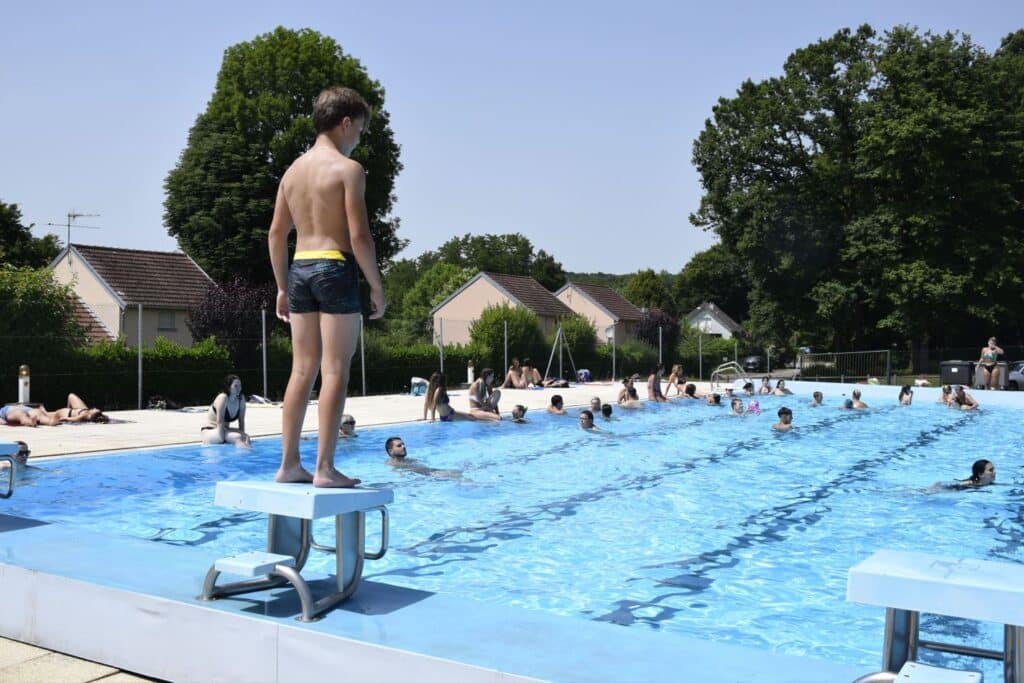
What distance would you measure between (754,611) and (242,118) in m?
39.4

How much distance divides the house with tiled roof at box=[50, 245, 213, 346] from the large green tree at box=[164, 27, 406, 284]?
2316 millimetres

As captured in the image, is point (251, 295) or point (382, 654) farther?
point (251, 295)

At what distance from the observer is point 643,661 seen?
3.50m

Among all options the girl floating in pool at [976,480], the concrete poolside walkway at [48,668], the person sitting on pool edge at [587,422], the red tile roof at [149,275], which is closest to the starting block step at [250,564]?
the concrete poolside walkway at [48,668]

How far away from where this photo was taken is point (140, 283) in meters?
37.5

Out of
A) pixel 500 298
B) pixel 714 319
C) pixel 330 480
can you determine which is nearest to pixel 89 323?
pixel 330 480

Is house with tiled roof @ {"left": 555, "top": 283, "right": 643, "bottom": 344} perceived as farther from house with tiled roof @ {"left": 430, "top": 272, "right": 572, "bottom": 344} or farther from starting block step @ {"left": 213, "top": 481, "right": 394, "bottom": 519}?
starting block step @ {"left": 213, "top": 481, "right": 394, "bottom": 519}

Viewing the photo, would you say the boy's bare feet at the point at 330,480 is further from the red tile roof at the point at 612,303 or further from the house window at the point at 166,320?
the red tile roof at the point at 612,303

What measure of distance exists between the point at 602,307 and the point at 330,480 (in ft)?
177

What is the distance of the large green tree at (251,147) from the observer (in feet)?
133


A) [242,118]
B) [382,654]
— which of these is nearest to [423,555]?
[382,654]

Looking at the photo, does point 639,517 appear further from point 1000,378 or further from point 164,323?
point 164,323

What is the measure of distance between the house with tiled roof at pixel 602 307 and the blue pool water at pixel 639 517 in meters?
39.3

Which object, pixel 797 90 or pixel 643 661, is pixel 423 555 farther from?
pixel 797 90
